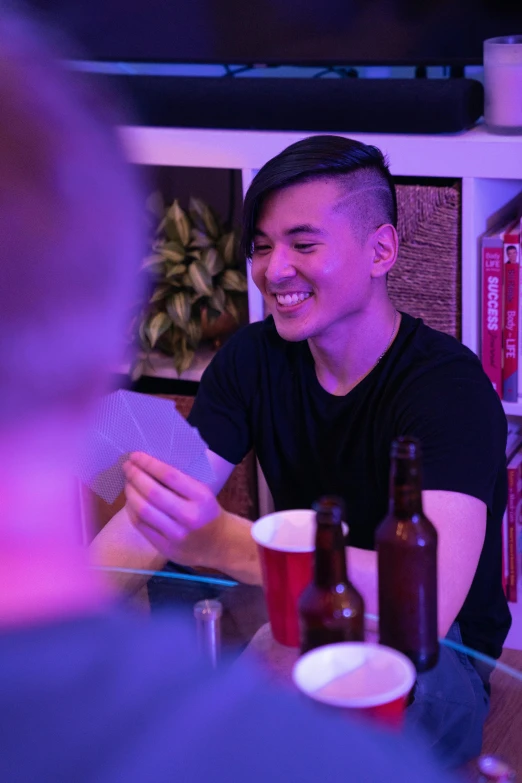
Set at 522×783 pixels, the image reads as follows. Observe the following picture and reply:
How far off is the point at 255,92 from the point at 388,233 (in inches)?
25.4

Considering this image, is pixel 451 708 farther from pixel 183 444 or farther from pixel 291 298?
pixel 291 298

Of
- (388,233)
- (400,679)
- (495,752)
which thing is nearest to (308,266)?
(388,233)

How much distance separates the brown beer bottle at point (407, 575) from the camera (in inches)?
33.9

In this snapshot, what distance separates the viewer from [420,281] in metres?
2.08

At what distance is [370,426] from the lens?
63.4 inches

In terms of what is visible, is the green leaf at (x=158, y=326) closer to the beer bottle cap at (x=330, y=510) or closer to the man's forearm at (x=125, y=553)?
the man's forearm at (x=125, y=553)

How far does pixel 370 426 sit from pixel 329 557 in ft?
2.72

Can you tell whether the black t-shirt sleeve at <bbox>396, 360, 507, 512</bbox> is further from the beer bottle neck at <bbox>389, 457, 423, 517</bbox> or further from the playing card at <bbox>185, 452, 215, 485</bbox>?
the beer bottle neck at <bbox>389, 457, 423, 517</bbox>

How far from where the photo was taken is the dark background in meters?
2.17

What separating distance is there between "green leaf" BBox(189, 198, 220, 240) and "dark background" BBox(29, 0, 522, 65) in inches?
13.9

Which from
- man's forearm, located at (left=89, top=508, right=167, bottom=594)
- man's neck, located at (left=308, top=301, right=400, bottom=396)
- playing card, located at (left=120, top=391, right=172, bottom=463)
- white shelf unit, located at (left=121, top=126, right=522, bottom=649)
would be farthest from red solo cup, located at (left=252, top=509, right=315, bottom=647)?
white shelf unit, located at (left=121, top=126, right=522, bottom=649)

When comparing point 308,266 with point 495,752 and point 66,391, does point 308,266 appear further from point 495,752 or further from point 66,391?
point 66,391

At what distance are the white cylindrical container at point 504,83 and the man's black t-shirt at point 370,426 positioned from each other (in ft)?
1.90

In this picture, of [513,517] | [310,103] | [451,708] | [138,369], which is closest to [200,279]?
[138,369]
